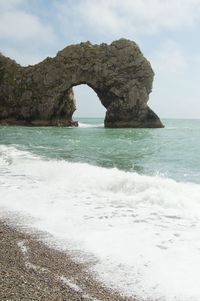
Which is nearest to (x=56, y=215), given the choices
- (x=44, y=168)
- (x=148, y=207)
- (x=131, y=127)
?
(x=148, y=207)

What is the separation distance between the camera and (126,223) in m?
6.57

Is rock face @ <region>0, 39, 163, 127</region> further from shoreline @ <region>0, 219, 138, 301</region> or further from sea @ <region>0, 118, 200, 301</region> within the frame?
shoreline @ <region>0, 219, 138, 301</region>

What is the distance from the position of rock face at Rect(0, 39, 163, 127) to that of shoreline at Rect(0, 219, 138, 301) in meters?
62.2

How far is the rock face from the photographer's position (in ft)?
220

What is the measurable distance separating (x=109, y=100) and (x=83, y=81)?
19.3 feet

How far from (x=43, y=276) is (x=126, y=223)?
253cm

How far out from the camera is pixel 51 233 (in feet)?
19.8

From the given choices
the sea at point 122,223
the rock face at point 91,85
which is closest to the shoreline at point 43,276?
the sea at point 122,223

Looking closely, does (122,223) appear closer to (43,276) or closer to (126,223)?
(126,223)

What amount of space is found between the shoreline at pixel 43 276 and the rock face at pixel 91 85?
204 feet

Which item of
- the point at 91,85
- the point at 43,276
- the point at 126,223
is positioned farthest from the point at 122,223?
the point at 91,85

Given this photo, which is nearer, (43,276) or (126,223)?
(43,276)

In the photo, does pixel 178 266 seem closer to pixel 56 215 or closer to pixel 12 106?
pixel 56 215

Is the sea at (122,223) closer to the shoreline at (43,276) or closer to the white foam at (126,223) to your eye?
the white foam at (126,223)
